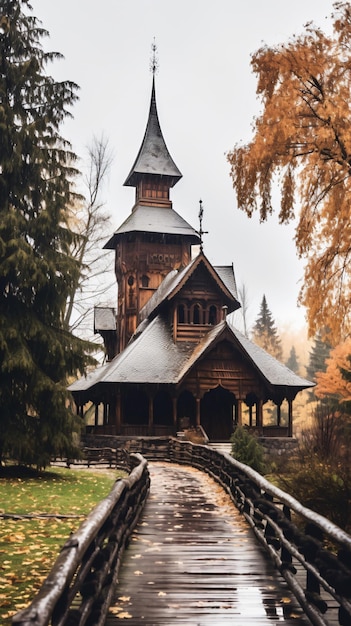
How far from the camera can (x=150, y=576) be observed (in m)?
7.41

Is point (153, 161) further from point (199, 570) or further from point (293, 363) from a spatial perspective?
point (293, 363)

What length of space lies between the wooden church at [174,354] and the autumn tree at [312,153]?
17172 millimetres

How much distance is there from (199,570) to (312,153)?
10.3m

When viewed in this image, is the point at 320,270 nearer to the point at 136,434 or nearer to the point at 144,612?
the point at 144,612

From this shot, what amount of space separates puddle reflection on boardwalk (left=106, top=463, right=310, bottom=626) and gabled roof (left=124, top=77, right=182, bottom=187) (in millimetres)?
38437

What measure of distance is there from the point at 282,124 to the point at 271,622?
1137cm

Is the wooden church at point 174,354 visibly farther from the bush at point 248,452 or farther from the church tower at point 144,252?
the bush at point 248,452

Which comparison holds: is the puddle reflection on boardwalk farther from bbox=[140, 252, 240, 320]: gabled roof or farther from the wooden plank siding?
bbox=[140, 252, 240, 320]: gabled roof

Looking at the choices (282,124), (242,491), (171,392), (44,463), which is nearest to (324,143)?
(282,124)

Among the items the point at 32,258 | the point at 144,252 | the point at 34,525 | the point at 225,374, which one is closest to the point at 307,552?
the point at 34,525

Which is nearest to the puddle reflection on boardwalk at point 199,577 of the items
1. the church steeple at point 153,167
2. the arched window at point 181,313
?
the arched window at point 181,313

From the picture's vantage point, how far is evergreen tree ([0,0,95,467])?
18.8 metres

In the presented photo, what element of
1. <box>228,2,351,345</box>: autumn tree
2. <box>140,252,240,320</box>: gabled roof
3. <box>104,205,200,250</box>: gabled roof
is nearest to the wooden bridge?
<box>228,2,351,345</box>: autumn tree

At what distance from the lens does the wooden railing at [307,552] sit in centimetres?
516
